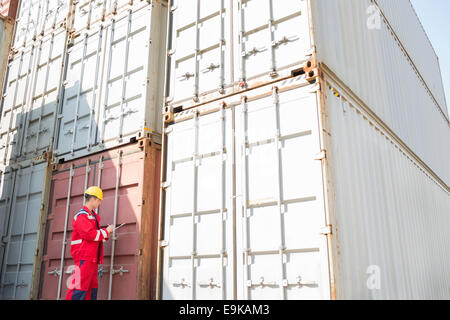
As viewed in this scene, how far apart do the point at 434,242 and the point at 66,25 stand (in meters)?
8.70

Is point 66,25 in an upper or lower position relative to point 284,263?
upper

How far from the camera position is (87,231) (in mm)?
5410

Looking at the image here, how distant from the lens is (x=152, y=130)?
6.25 m

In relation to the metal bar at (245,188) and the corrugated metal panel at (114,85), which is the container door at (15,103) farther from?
the metal bar at (245,188)

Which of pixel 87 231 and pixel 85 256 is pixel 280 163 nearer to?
pixel 87 231

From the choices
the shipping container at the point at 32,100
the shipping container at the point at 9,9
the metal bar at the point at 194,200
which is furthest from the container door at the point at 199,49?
the shipping container at the point at 9,9

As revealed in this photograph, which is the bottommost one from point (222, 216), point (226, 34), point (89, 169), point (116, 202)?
point (222, 216)

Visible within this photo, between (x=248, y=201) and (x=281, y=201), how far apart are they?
434 millimetres

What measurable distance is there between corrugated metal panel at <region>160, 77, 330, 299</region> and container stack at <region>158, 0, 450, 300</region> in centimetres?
1

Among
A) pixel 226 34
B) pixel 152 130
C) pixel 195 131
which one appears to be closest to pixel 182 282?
pixel 195 131

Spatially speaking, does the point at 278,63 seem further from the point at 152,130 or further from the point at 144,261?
the point at 144,261

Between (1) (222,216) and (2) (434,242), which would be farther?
(2) (434,242)

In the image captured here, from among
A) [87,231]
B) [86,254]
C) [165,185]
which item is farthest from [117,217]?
[165,185]
